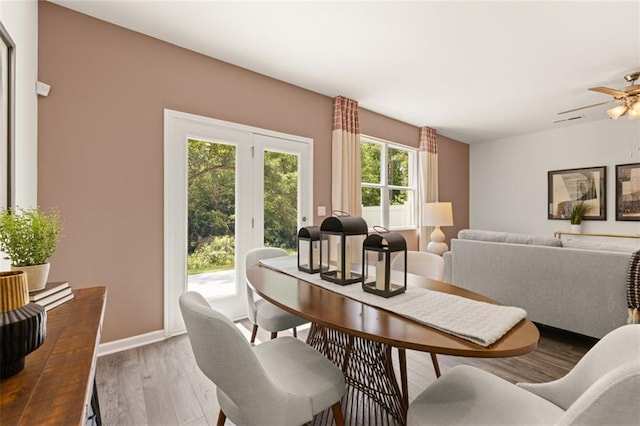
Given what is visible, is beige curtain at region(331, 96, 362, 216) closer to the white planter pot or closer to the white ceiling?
the white ceiling

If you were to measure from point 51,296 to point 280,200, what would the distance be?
228 cm

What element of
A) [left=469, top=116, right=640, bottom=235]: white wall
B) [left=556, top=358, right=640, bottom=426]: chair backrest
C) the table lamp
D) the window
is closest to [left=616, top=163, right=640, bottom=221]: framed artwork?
[left=469, top=116, right=640, bottom=235]: white wall

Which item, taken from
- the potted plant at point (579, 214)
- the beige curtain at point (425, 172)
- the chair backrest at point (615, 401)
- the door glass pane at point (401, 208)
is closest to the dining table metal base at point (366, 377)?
the chair backrest at point (615, 401)

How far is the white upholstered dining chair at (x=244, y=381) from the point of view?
0.87 meters

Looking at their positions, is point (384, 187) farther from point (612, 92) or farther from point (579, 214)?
point (579, 214)

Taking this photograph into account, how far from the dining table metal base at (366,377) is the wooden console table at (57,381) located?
0.91 metres

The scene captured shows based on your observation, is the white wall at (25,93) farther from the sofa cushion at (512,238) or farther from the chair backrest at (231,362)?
the sofa cushion at (512,238)

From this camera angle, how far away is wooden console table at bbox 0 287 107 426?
1.82 ft

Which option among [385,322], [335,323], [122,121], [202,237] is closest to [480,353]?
[385,322]

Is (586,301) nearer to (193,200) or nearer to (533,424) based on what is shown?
(533,424)

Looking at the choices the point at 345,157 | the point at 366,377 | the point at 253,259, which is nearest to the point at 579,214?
the point at 345,157

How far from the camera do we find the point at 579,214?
488 centimetres

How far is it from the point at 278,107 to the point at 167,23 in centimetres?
128

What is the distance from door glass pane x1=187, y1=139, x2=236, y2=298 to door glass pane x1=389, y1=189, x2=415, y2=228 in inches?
111
